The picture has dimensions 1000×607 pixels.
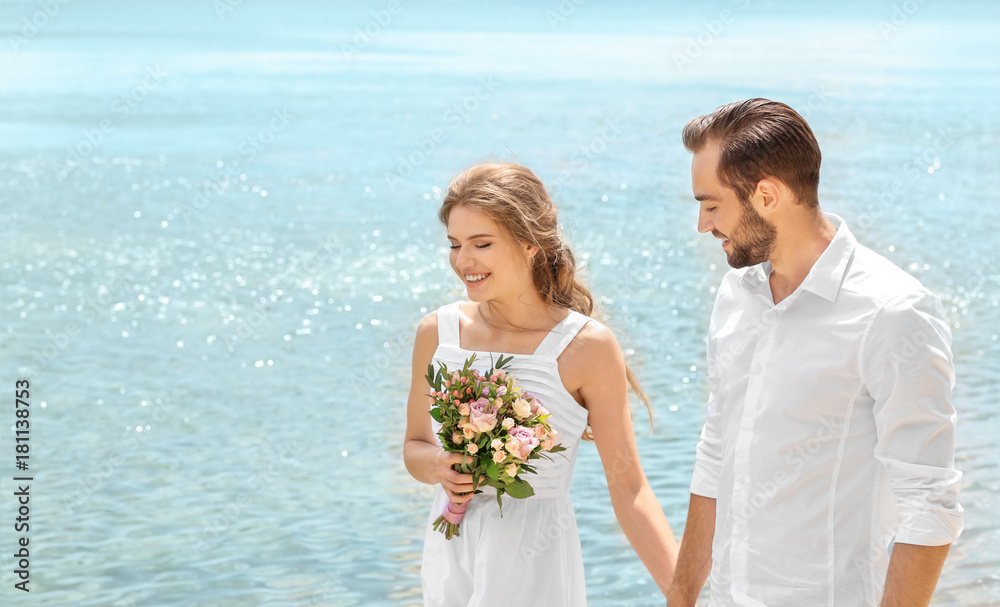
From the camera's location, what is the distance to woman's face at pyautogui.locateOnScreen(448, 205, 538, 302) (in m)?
3.38

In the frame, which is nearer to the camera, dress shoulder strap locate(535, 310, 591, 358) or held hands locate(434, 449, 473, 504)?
held hands locate(434, 449, 473, 504)

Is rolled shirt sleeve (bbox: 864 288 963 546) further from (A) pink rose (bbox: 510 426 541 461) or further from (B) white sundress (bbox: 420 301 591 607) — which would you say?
(B) white sundress (bbox: 420 301 591 607)

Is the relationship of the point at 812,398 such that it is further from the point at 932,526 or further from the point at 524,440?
the point at 524,440

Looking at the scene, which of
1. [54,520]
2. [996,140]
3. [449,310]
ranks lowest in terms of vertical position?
[54,520]

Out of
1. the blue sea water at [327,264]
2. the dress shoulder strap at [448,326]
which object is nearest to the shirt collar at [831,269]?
the dress shoulder strap at [448,326]

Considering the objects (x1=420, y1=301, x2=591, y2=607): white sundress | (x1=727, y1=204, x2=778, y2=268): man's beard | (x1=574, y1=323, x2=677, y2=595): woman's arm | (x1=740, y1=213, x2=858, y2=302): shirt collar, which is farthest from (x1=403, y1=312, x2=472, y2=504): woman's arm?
(x1=740, y1=213, x2=858, y2=302): shirt collar

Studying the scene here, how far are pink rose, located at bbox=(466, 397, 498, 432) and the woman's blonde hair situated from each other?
1.59 feet

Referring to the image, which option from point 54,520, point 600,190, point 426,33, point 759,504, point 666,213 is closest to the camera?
point 759,504

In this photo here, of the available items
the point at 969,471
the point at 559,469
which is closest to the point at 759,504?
the point at 559,469

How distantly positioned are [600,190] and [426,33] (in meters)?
39.2

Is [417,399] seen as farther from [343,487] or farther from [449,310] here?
[343,487]

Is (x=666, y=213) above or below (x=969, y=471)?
above

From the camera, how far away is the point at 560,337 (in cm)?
345

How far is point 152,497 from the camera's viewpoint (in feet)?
30.5
